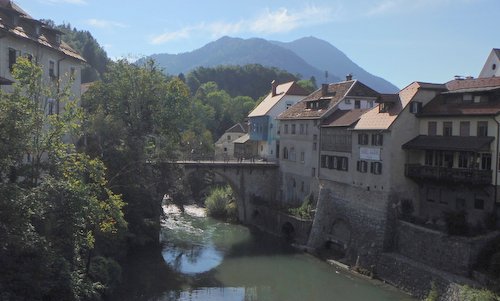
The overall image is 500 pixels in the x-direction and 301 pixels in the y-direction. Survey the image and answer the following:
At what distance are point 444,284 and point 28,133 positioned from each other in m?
22.8

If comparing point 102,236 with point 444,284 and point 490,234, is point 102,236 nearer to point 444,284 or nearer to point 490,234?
point 444,284

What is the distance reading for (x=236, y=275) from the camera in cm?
3803

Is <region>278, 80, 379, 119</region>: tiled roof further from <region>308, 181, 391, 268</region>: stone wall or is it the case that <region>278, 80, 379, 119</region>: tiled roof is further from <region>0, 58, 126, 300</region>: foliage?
<region>0, 58, 126, 300</region>: foliage

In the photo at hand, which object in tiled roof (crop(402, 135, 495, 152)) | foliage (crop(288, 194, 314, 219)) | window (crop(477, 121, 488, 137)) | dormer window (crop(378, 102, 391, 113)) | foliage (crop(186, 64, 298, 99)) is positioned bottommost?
foliage (crop(288, 194, 314, 219))

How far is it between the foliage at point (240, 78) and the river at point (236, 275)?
370 feet

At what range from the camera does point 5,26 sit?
29234mm

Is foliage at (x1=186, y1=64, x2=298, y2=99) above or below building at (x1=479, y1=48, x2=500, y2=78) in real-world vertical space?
above

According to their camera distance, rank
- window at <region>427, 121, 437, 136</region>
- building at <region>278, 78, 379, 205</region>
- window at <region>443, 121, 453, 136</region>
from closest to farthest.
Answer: window at <region>443, 121, 453, 136</region>, window at <region>427, 121, 437, 136</region>, building at <region>278, 78, 379, 205</region>

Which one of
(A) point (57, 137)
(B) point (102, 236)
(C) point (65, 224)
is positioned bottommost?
(B) point (102, 236)

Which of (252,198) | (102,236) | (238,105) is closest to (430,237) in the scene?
(102,236)

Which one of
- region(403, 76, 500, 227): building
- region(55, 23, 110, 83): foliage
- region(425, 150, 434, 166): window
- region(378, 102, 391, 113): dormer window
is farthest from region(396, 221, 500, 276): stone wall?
region(55, 23, 110, 83): foliage

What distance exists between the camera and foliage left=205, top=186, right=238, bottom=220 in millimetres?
59781

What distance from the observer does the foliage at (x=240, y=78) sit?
160 meters

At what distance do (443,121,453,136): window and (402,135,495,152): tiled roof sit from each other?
1.18 ft
